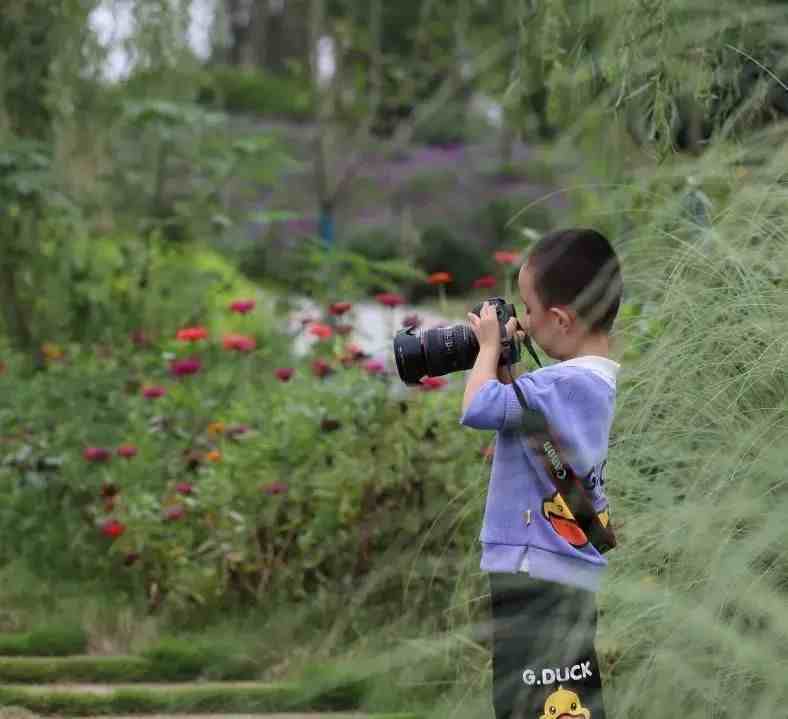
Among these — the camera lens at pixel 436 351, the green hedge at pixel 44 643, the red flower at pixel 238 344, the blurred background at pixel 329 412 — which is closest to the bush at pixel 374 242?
the blurred background at pixel 329 412

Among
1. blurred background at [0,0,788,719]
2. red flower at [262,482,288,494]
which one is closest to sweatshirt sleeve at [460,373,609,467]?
blurred background at [0,0,788,719]

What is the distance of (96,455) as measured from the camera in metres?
4.59

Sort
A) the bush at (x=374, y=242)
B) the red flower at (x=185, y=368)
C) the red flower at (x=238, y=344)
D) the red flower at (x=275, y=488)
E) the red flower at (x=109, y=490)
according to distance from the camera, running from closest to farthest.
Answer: the red flower at (x=275, y=488), the red flower at (x=109, y=490), the red flower at (x=185, y=368), the red flower at (x=238, y=344), the bush at (x=374, y=242)

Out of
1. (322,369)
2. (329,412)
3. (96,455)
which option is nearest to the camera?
(329,412)

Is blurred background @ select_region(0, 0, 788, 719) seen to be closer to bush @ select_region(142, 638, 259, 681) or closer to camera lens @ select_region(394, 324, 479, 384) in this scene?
bush @ select_region(142, 638, 259, 681)

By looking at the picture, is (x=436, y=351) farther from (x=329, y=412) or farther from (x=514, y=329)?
(x=329, y=412)

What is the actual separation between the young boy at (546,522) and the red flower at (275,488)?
5.27 ft

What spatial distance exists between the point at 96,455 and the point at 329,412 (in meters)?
0.79

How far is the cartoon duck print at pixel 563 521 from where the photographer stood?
2.64 meters

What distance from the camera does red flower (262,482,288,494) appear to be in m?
4.23

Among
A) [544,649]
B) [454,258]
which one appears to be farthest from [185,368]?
[454,258]

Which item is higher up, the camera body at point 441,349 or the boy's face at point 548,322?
the boy's face at point 548,322

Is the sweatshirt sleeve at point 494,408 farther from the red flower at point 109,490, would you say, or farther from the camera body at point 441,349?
the red flower at point 109,490

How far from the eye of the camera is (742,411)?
→ 301cm
